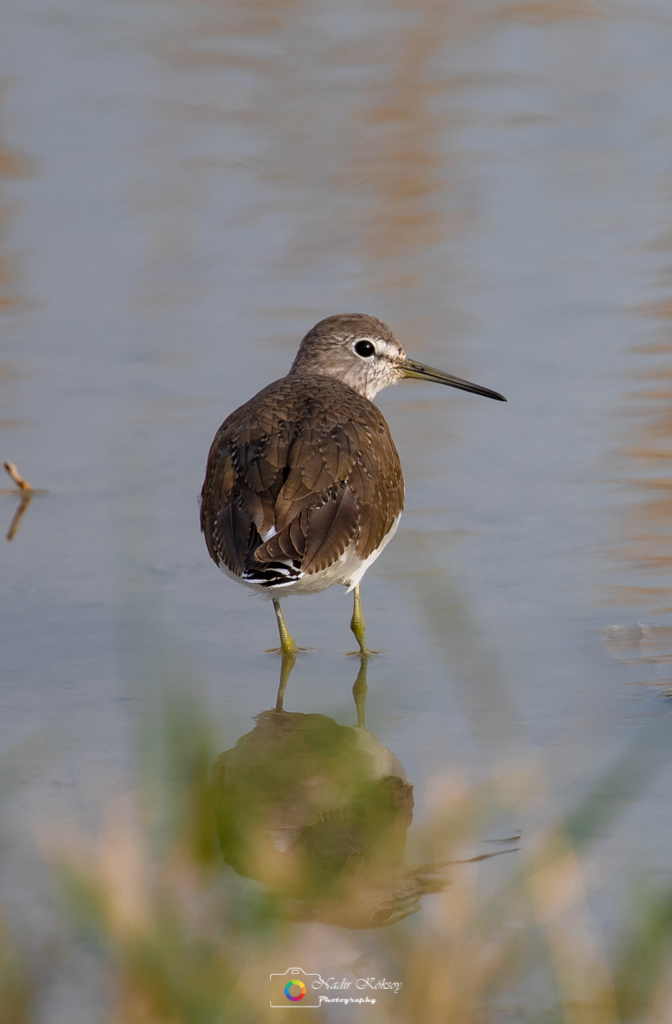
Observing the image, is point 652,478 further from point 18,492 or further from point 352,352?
point 18,492

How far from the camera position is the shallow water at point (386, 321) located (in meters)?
4.91

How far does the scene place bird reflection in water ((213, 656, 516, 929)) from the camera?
260cm

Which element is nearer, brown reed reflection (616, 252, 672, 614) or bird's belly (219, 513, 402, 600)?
bird's belly (219, 513, 402, 600)

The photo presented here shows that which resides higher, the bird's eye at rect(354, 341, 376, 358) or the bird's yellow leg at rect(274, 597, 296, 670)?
the bird's eye at rect(354, 341, 376, 358)

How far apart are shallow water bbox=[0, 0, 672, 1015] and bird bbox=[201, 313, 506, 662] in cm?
33

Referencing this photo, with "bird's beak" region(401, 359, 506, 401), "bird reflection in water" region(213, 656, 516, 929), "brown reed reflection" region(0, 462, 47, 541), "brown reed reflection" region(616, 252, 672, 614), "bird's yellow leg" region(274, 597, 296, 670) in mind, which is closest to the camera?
"bird reflection in water" region(213, 656, 516, 929)

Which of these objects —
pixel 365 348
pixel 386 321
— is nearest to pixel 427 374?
pixel 365 348

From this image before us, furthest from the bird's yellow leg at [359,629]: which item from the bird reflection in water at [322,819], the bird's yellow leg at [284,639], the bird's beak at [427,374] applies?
the bird's beak at [427,374]

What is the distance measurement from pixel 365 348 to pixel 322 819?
10.5ft

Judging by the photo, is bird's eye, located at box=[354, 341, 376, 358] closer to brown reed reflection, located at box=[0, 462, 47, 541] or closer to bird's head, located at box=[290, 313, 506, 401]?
bird's head, located at box=[290, 313, 506, 401]

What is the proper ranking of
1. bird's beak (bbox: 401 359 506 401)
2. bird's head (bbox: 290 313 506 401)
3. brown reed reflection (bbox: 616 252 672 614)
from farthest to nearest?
bird's beak (bbox: 401 359 506 401) → bird's head (bbox: 290 313 506 401) → brown reed reflection (bbox: 616 252 672 614)

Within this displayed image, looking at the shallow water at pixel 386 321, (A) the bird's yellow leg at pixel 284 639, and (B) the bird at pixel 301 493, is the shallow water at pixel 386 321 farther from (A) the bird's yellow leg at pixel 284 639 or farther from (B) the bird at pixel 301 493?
(B) the bird at pixel 301 493

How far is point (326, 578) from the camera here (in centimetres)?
517

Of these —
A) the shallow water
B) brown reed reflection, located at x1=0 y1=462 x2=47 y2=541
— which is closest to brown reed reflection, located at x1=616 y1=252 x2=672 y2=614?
the shallow water
